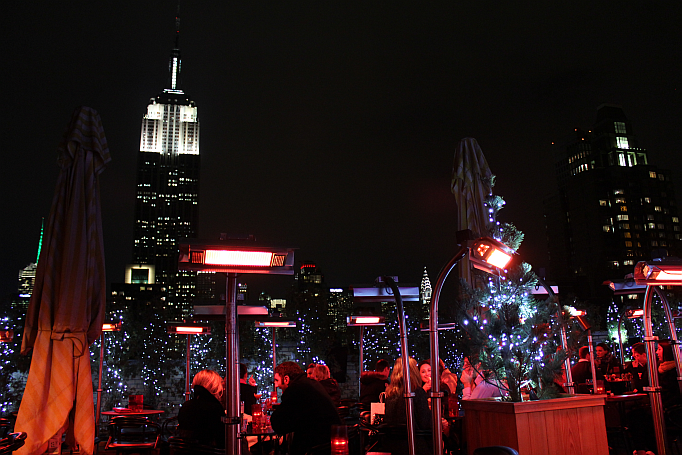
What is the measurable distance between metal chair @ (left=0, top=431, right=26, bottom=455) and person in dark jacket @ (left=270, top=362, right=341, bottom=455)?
7.29 feet

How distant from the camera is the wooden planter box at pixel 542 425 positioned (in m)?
4.56

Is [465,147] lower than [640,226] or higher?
lower

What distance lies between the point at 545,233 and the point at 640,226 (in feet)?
58.9

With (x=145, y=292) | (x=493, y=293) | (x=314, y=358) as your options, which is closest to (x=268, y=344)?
(x=314, y=358)

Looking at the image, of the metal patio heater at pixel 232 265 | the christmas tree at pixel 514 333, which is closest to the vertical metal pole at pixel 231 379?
the metal patio heater at pixel 232 265

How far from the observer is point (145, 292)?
110688 millimetres

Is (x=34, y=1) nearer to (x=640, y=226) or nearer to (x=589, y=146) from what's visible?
(x=640, y=226)

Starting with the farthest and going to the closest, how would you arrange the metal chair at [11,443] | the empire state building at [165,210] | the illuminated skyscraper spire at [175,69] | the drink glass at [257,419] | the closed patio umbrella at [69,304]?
the illuminated skyscraper spire at [175,69] → the empire state building at [165,210] → the drink glass at [257,419] → the closed patio umbrella at [69,304] → the metal chair at [11,443]

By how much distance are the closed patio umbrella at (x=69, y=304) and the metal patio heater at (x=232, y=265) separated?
240 centimetres

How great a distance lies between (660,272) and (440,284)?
267 cm

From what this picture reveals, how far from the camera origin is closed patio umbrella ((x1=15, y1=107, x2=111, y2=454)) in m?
4.85

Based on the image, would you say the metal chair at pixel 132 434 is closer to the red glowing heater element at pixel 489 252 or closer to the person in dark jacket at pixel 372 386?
the person in dark jacket at pixel 372 386

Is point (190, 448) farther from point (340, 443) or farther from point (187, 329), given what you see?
point (187, 329)

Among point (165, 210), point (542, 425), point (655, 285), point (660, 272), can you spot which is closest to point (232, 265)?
point (542, 425)
